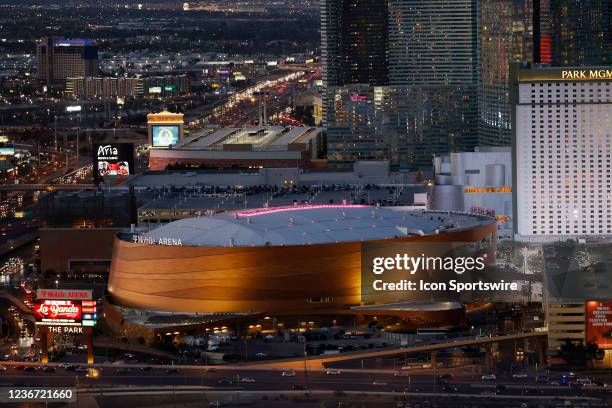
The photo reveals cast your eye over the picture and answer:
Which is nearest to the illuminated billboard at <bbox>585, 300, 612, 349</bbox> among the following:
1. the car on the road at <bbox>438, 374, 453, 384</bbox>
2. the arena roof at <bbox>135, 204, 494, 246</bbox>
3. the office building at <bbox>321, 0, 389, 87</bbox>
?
the car on the road at <bbox>438, 374, 453, 384</bbox>

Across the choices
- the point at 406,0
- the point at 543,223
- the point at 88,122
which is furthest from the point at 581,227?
the point at 88,122

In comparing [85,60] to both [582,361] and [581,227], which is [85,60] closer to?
[581,227]

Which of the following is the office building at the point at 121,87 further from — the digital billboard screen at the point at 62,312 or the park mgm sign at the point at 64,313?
the digital billboard screen at the point at 62,312

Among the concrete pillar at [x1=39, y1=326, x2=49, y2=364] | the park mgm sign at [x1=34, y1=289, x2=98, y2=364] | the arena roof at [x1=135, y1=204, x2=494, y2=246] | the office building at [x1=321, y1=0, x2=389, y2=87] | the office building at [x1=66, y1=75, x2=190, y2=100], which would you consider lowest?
the office building at [x1=66, y1=75, x2=190, y2=100]

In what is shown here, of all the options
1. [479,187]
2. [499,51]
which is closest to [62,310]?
[479,187]

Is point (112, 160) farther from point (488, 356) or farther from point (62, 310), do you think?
point (488, 356)

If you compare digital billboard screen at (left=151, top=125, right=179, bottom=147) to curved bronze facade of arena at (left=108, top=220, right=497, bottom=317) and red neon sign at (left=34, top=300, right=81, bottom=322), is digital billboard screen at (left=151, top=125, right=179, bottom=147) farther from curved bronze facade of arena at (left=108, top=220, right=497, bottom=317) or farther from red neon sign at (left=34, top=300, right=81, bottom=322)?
red neon sign at (left=34, top=300, right=81, bottom=322)

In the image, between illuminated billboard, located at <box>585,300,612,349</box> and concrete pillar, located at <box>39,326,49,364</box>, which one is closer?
illuminated billboard, located at <box>585,300,612,349</box>
